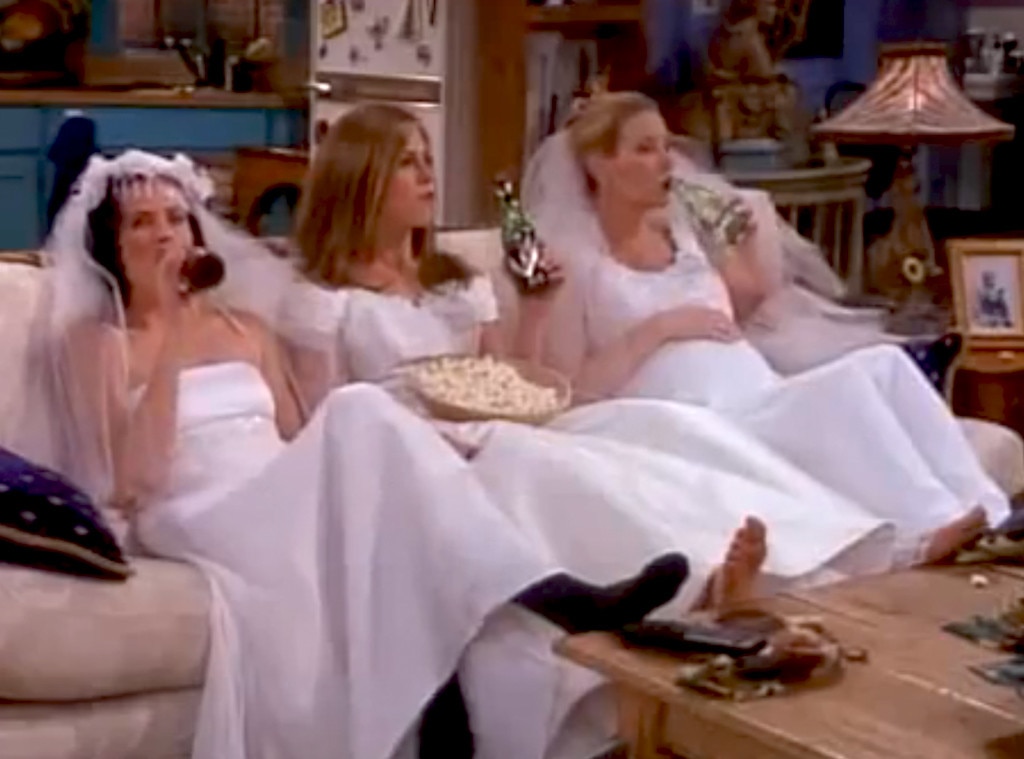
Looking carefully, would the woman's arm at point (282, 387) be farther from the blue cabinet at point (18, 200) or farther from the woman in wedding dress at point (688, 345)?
the blue cabinet at point (18, 200)

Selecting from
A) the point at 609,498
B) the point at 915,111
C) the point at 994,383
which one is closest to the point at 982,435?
the point at 994,383

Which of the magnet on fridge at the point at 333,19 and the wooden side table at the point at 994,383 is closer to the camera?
the wooden side table at the point at 994,383

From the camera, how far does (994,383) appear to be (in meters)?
4.14

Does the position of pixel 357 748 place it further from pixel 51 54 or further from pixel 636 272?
pixel 51 54

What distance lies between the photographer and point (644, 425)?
317cm

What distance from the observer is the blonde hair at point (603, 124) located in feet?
11.8

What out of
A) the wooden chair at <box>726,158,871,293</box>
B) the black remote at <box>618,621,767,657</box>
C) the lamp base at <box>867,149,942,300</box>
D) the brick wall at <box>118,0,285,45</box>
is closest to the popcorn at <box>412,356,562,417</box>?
the black remote at <box>618,621,767,657</box>

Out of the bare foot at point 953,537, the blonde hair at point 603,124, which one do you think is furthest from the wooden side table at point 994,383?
the bare foot at point 953,537

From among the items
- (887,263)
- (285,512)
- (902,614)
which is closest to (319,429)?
(285,512)

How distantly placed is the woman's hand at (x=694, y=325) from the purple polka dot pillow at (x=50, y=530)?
117cm

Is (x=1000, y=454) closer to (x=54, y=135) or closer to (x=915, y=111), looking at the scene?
Answer: (x=915, y=111)

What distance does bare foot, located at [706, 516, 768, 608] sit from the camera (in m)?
2.57

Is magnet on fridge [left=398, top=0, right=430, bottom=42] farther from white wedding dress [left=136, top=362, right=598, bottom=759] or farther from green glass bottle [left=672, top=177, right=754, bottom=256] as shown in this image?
white wedding dress [left=136, top=362, right=598, bottom=759]

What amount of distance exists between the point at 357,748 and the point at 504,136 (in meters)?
3.40
